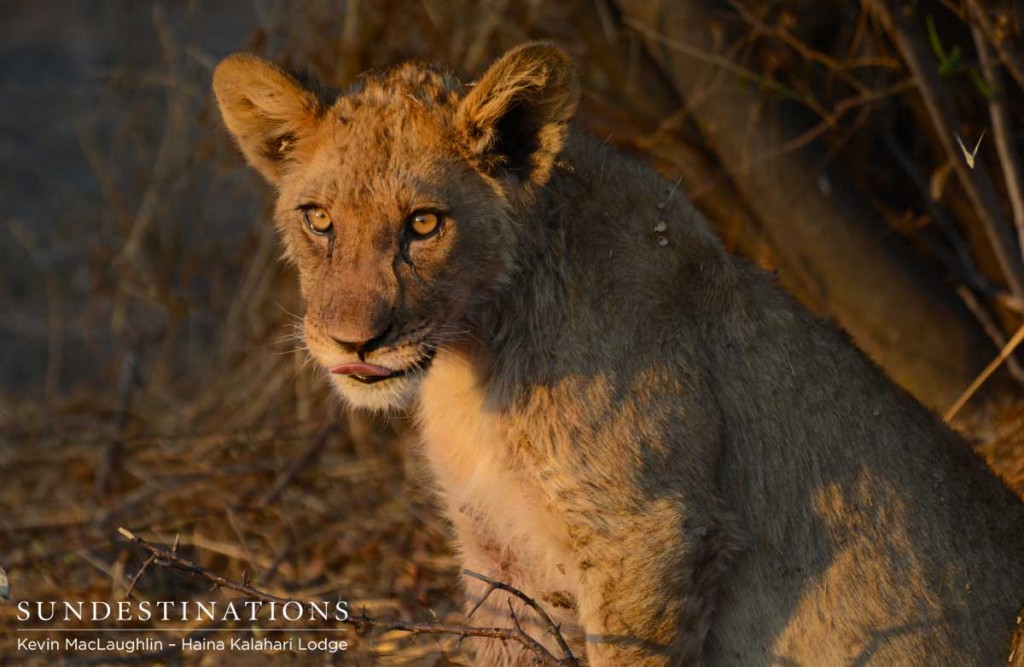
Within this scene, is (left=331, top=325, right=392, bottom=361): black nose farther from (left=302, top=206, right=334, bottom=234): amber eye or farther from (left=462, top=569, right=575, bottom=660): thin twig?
(left=462, top=569, right=575, bottom=660): thin twig

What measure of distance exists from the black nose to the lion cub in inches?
0.6

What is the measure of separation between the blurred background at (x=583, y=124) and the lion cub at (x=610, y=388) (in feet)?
2.91

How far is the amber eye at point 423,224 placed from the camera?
3.13 m

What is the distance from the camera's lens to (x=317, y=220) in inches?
Result: 129

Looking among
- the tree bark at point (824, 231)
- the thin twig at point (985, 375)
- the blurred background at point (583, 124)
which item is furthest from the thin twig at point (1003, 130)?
the tree bark at point (824, 231)

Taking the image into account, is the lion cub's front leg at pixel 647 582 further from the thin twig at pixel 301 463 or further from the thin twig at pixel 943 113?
the thin twig at pixel 301 463

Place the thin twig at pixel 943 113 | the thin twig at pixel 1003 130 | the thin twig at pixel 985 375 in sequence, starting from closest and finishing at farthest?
the thin twig at pixel 1003 130 → the thin twig at pixel 943 113 → the thin twig at pixel 985 375

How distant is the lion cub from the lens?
3.15 m

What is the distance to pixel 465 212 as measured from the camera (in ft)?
10.5

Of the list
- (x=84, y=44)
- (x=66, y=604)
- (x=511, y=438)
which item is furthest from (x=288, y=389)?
(x=84, y=44)

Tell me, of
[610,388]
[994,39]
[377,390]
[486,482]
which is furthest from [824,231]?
[377,390]

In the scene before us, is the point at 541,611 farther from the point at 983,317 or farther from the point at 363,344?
the point at 983,317

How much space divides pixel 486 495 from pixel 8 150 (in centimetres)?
918

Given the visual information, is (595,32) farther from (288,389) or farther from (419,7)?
(288,389)
